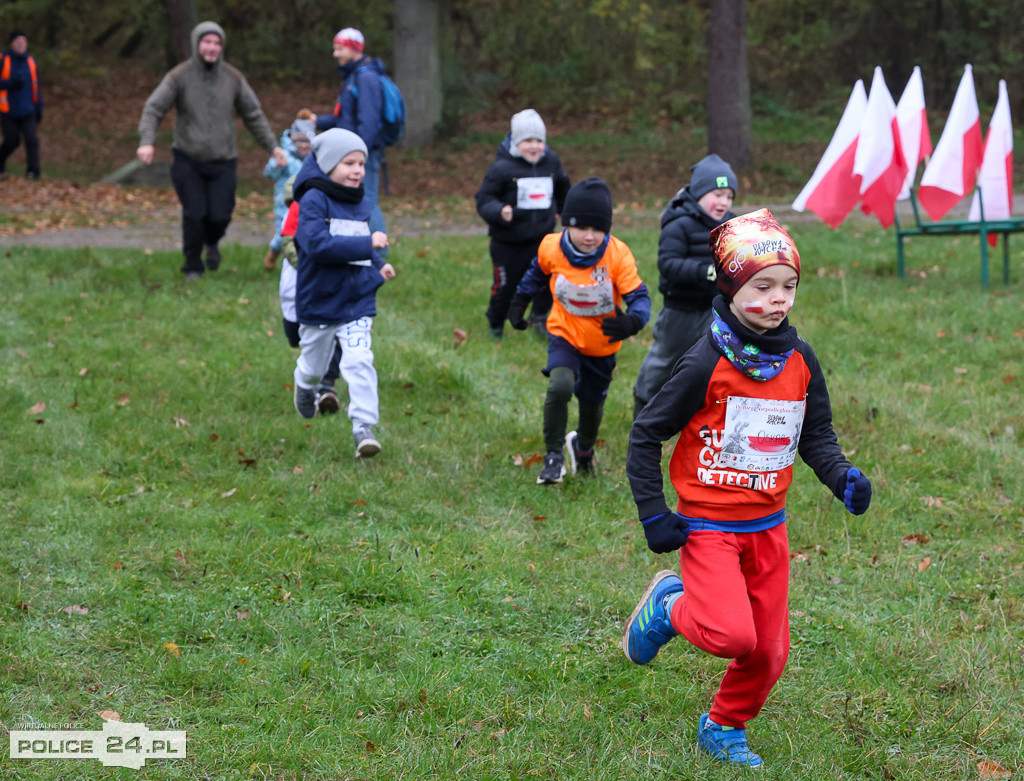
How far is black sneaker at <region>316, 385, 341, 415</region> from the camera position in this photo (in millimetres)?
7043

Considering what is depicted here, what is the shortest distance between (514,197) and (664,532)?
20.0 ft

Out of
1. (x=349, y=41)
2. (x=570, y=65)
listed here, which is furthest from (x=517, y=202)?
(x=570, y=65)

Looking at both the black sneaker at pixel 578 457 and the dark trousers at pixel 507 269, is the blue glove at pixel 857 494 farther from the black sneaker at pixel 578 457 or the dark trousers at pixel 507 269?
the dark trousers at pixel 507 269

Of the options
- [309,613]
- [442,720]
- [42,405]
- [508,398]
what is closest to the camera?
[442,720]

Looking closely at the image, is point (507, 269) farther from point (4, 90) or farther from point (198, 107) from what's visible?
point (4, 90)

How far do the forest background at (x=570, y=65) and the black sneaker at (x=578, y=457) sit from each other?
1512cm

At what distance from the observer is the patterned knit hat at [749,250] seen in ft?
11.1

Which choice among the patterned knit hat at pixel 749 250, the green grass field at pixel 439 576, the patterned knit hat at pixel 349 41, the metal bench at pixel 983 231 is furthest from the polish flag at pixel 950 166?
the patterned knit hat at pixel 749 250

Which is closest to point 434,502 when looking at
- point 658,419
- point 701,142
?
point 658,419

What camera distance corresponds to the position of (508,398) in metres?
7.89

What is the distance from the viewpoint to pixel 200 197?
430 inches

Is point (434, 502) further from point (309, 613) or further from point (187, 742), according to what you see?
point (187, 742)

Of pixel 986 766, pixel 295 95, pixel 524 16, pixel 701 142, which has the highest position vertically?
pixel 524 16

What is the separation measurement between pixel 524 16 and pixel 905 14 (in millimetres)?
9390
